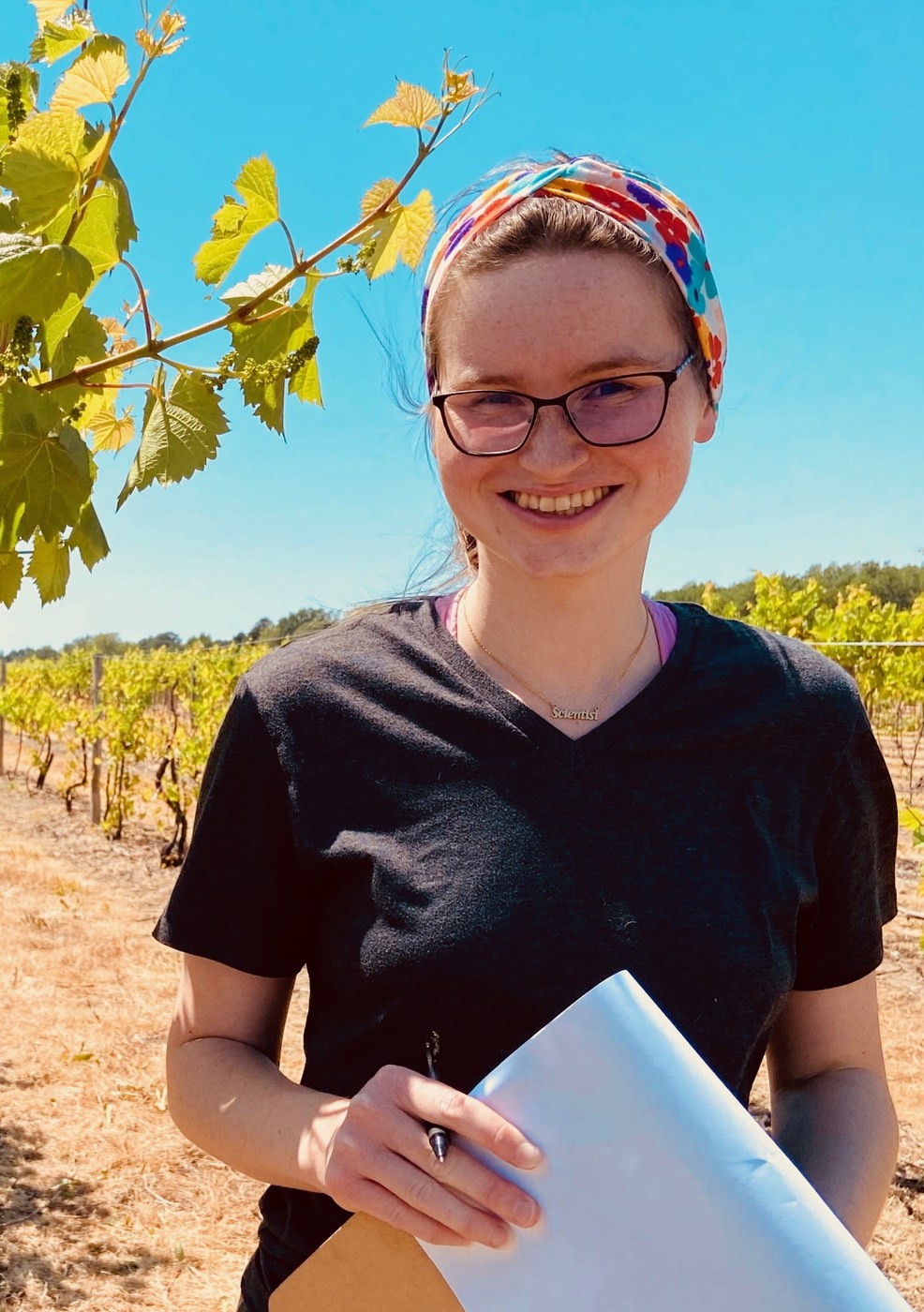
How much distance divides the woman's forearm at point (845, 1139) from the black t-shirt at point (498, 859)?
→ 0.10 metres

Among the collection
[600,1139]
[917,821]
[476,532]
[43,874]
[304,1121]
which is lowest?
[43,874]

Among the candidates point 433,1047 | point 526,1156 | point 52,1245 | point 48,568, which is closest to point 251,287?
point 48,568

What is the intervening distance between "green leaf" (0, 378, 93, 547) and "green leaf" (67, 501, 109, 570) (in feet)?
0.45

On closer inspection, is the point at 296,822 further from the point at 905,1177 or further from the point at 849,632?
the point at 849,632

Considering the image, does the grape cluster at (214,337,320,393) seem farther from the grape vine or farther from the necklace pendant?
the necklace pendant

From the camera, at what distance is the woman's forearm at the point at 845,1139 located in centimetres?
104

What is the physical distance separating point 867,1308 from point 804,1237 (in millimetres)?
57

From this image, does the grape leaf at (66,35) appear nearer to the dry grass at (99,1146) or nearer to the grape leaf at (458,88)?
the grape leaf at (458,88)

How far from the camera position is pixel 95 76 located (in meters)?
1.20

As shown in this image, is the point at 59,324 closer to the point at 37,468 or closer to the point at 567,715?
the point at 37,468

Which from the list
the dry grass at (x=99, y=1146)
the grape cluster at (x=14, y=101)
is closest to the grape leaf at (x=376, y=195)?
the grape cluster at (x=14, y=101)

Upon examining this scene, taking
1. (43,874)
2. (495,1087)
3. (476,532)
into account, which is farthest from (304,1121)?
(43,874)

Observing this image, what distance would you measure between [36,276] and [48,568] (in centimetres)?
54

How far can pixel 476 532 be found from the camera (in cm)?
109
